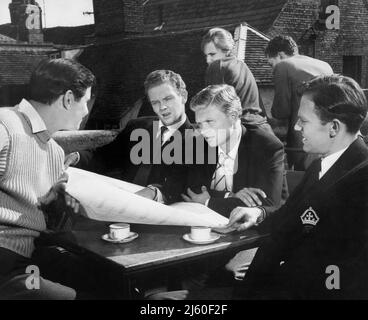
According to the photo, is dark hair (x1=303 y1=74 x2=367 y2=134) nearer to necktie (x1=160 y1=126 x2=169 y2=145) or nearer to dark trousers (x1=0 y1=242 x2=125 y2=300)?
necktie (x1=160 y1=126 x2=169 y2=145)

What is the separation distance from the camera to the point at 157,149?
2588mm

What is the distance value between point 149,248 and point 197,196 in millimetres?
635

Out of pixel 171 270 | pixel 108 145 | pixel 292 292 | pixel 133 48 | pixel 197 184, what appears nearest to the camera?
pixel 292 292

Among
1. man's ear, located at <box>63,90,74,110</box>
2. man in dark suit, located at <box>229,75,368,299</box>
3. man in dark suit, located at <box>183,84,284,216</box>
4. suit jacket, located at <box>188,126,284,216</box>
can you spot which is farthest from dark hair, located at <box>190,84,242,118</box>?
man's ear, located at <box>63,90,74,110</box>

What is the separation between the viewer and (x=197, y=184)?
2.47m

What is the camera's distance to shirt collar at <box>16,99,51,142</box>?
6.95 feet

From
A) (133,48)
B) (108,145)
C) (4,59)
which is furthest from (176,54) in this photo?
(4,59)

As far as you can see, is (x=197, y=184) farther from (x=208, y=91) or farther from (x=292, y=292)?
(x=292, y=292)

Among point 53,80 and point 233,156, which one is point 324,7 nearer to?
point 233,156

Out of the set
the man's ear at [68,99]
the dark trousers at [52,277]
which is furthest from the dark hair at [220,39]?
the dark trousers at [52,277]

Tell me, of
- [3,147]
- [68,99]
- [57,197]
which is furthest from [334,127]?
[3,147]

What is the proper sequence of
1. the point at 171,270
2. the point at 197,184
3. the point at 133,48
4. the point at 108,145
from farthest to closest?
the point at 133,48 < the point at 108,145 < the point at 197,184 < the point at 171,270

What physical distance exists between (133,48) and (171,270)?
161cm

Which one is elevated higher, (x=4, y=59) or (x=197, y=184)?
(x=4, y=59)
